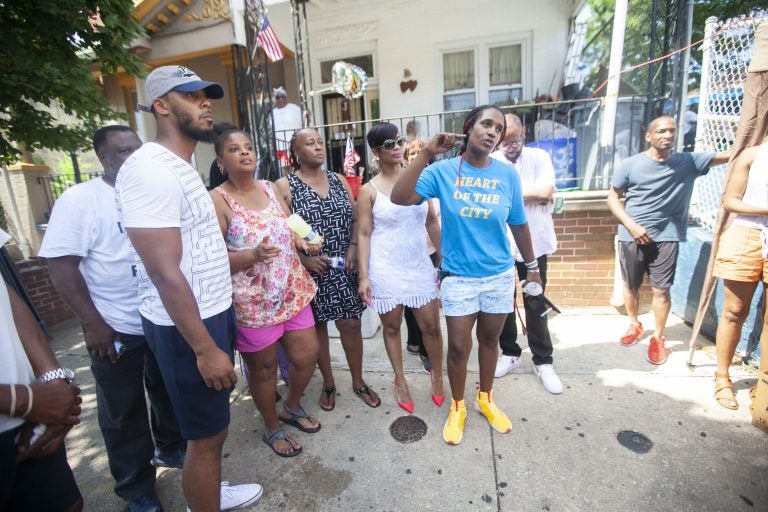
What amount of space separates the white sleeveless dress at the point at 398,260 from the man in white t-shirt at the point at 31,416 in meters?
1.75

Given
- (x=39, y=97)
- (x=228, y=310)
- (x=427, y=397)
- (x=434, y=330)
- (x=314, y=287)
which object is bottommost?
(x=427, y=397)

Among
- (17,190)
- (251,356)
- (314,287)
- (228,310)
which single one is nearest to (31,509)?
(228,310)

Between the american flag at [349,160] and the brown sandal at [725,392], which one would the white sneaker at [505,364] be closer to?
the brown sandal at [725,392]

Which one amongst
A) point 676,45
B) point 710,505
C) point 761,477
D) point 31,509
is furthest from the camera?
point 676,45

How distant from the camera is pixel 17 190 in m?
6.67

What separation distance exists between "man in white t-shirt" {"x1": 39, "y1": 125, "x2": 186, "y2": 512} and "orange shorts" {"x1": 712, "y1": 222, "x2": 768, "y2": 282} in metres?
3.79

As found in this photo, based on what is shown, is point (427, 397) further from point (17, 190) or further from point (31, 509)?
point (17, 190)

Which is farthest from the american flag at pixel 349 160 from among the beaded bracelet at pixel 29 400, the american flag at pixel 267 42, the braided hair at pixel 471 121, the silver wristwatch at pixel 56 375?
the beaded bracelet at pixel 29 400

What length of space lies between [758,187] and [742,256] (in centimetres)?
47

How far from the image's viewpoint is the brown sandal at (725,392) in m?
2.68

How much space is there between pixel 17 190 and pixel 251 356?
283 inches

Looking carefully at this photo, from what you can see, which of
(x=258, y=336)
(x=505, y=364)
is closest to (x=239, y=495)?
(x=258, y=336)

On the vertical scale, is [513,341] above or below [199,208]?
below

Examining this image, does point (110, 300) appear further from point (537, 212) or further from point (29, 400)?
point (537, 212)
